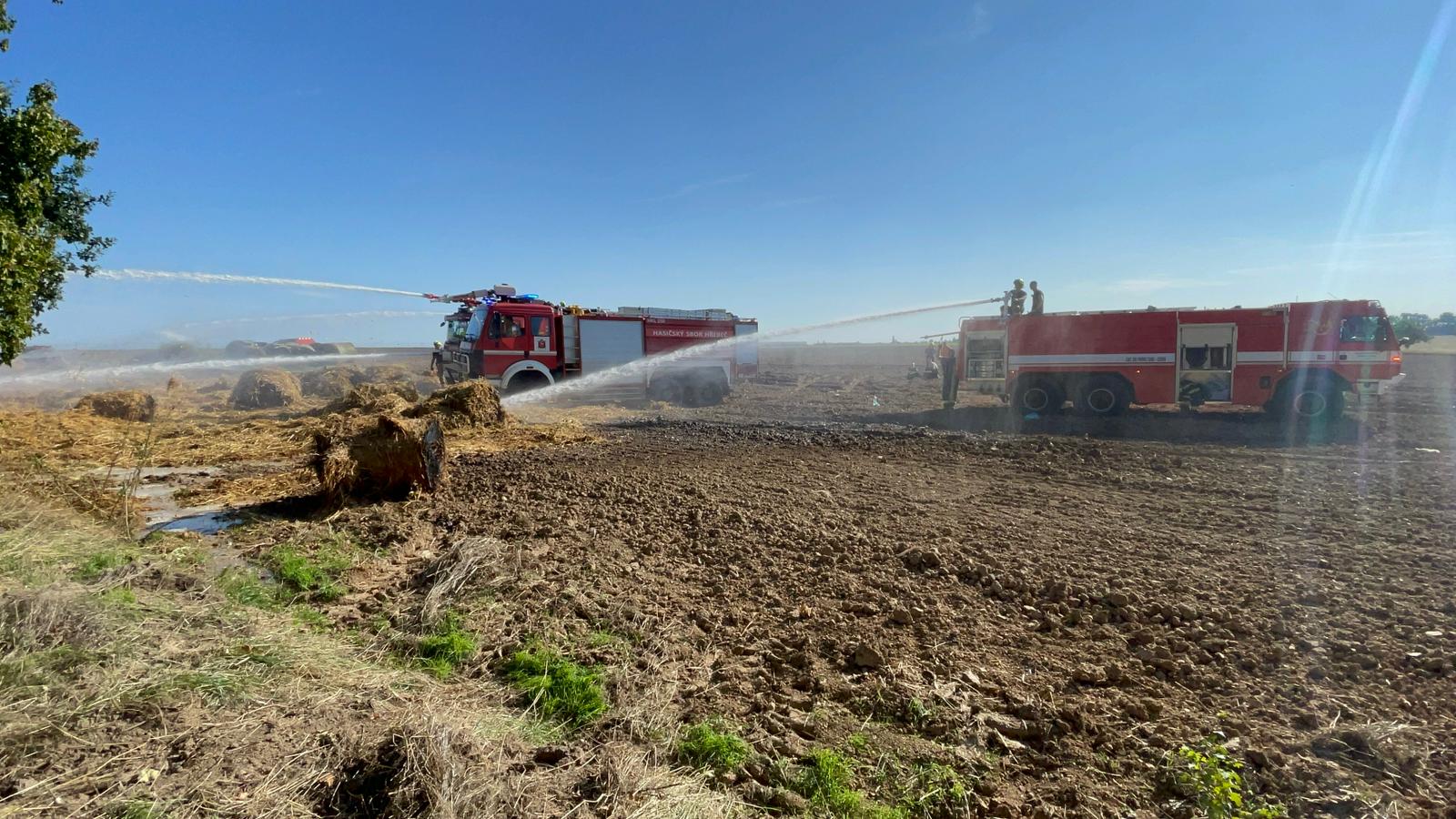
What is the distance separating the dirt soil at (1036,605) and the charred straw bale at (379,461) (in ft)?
1.90

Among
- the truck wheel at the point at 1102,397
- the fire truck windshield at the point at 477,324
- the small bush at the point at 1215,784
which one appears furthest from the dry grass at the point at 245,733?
the truck wheel at the point at 1102,397

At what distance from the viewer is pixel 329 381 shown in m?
21.9

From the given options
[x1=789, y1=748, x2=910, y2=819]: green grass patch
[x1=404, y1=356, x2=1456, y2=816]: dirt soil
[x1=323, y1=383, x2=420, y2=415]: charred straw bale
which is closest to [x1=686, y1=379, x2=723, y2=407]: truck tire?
[x1=323, y1=383, x2=420, y2=415]: charred straw bale

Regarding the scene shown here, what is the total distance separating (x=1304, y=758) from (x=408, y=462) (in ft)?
24.9

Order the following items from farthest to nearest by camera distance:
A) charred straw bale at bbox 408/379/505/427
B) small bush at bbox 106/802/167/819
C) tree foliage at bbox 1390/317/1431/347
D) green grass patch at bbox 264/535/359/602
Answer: tree foliage at bbox 1390/317/1431/347 < charred straw bale at bbox 408/379/505/427 < green grass patch at bbox 264/535/359/602 < small bush at bbox 106/802/167/819

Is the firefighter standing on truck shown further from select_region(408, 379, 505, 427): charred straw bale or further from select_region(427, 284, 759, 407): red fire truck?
select_region(408, 379, 505, 427): charred straw bale

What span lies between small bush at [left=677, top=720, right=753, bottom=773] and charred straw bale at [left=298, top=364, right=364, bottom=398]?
2155cm

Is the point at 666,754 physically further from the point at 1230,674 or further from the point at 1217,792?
the point at 1230,674

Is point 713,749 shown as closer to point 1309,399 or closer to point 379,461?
point 379,461

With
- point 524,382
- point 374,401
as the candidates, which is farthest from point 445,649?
point 524,382

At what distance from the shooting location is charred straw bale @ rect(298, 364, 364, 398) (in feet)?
69.4

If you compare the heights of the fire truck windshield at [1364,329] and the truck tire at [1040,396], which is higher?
the fire truck windshield at [1364,329]

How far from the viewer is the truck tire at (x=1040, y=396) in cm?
1606

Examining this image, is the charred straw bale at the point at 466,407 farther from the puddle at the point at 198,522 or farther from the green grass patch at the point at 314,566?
the green grass patch at the point at 314,566
